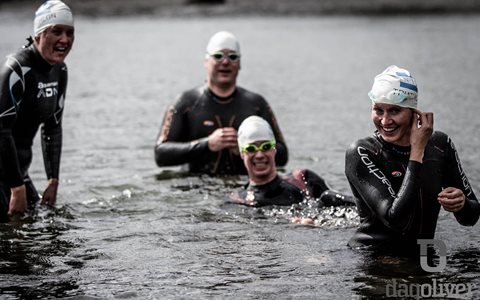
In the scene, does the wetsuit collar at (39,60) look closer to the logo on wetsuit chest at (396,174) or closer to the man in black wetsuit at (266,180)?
the man in black wetsuit at (266,180)

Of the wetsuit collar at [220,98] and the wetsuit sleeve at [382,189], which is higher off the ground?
the wetsuit collar at [220,98]

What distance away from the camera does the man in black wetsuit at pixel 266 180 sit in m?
10.3

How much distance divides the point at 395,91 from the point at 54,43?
3.80 meters

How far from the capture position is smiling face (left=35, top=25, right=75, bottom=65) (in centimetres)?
966

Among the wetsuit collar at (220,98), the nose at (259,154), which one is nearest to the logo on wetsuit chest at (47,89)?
the nose at (259,154)

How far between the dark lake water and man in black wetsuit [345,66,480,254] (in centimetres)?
48

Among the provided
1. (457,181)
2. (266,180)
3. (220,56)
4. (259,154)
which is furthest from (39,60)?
(457,181)

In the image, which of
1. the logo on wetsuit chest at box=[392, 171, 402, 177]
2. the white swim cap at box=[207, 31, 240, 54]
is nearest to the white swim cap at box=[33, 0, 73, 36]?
the white swim cap at box=[207, 31, 240, 54]

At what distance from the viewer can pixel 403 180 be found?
7.58 metres

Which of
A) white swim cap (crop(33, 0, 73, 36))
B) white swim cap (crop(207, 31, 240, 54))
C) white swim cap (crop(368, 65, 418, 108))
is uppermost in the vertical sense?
white swim cap (crop(33, 0, 73, 36))

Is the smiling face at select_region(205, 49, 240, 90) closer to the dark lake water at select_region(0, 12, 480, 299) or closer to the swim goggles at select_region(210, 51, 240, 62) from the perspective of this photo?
the swim goggles at select_region(210, 51, 240, 62)

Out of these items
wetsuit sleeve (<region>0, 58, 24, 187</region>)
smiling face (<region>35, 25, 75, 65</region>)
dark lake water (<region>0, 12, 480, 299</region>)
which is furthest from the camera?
smiling face (<region>35, 25, 75, 65</region>)

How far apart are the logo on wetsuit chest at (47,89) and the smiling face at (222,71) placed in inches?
103

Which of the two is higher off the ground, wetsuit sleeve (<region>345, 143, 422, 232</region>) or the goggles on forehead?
the goggles on forehead
